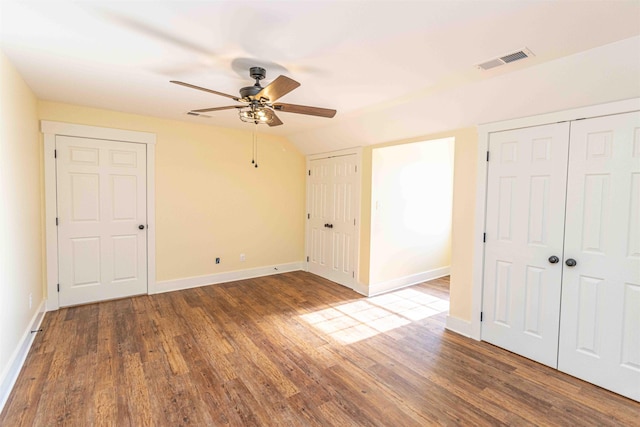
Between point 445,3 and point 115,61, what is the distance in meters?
2.42

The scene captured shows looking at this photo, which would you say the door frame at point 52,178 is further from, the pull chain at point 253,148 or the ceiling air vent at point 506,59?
the ceiling air vent at point 506,59

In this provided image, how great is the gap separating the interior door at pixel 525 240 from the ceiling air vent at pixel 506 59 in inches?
32.1

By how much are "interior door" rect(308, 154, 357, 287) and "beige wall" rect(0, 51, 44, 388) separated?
3700 mm

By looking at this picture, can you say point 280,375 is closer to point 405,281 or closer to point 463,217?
point 463,217

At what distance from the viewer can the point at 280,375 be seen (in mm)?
2512

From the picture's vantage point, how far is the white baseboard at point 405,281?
14.8 feet

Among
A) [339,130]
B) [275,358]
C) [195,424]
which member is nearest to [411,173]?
[339,130]

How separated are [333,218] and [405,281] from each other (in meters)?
1.53

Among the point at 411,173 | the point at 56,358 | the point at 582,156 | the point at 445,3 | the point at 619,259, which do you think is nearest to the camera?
the point at 445,3

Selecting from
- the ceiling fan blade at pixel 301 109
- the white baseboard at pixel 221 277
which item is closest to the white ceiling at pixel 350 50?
the ceiling fan blade at pixel 301 109

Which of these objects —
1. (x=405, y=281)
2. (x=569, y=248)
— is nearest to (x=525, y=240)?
(x=569, y=248)

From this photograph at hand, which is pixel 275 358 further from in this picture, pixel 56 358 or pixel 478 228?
pixel 478 228

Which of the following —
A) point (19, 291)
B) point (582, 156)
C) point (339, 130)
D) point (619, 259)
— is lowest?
point (19, 291)

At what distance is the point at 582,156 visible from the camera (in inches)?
98.1
